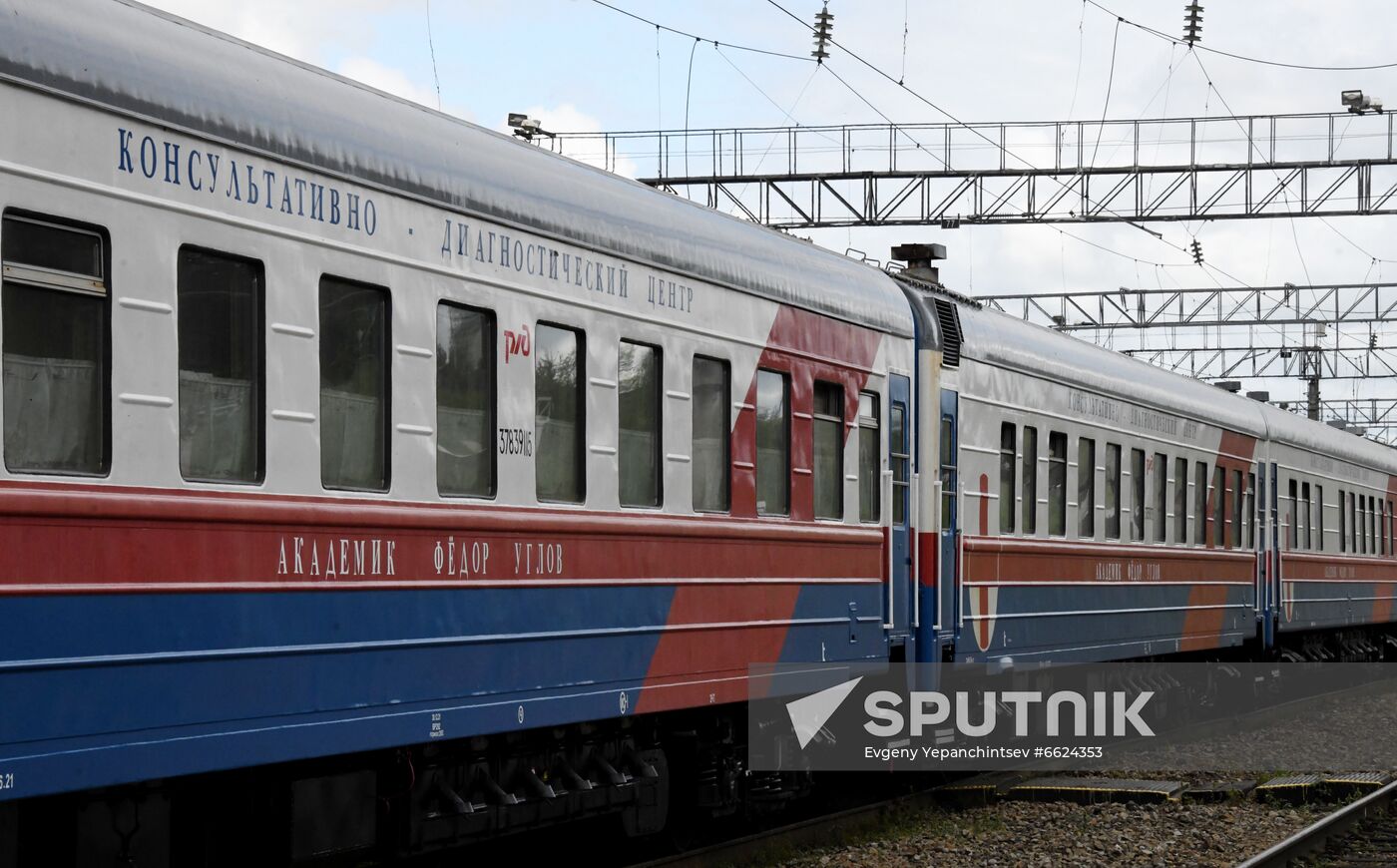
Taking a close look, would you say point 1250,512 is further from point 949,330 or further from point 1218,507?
point 949,330

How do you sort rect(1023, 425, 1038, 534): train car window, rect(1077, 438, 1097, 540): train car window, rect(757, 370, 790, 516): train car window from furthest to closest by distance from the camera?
rect(1077, 438, 1097, 540): train car window → rect(1023, 425, 1038, 534): train car window → rect(757, 370, 790, 516): train car window

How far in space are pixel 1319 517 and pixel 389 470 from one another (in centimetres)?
2012

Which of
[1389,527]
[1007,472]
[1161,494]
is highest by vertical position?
[1007,472]

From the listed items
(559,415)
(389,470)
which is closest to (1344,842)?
(559,415)

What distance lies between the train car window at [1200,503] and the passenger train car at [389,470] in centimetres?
698

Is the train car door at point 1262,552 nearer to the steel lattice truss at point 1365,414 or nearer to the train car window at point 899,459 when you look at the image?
the train car window at point 899,459

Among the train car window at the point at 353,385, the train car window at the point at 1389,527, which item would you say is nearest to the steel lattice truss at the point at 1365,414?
the train car window at the point at 1389,527

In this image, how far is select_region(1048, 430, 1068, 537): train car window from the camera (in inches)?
620

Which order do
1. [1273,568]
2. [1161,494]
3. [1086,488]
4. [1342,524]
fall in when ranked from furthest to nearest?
[1342,524], [1273,568], [1161,494], [1086,488]

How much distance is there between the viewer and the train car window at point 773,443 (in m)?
10.8

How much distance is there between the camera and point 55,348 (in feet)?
20.0

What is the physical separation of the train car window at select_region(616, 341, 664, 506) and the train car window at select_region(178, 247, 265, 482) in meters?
2.71

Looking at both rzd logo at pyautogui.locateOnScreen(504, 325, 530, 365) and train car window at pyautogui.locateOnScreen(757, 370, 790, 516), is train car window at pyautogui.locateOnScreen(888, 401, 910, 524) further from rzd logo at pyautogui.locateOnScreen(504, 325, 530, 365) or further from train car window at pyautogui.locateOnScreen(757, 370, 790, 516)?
rzd logo at pyautogui.locateOnScreen(504, 325, 530, 365)

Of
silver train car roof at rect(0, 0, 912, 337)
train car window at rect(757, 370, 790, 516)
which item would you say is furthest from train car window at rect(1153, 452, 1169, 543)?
train car window at rect(757, 370, 790, 516)
